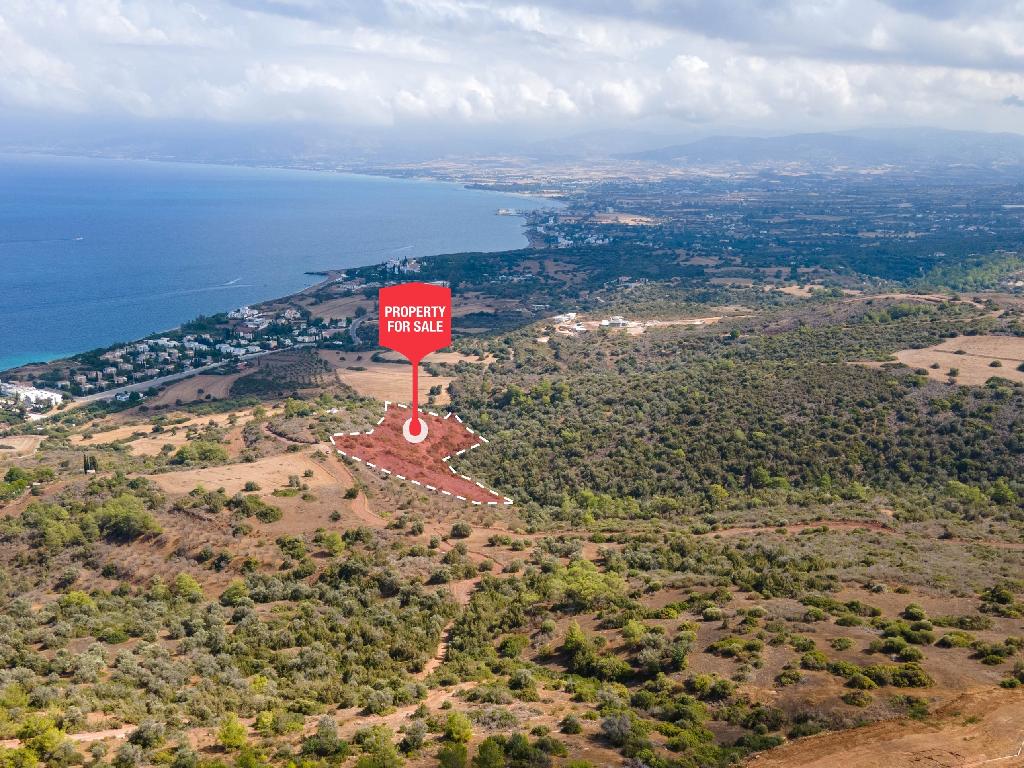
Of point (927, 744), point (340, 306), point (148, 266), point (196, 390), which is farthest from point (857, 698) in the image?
point (148, 266)

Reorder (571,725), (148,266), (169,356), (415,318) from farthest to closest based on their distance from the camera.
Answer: (148,266), (169,356), (415,318), (571,725)

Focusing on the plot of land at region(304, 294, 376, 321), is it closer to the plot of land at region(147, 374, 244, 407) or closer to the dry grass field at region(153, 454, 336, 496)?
the plot of land at region(147, 374, 244, 407)

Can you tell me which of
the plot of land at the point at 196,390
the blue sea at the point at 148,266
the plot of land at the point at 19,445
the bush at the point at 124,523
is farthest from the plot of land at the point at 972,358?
the blue sea at the point at 148,266

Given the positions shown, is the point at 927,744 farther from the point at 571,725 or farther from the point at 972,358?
the point at 972,358

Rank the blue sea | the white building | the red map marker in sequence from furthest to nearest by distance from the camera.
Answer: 1. the blue sea
2. the white building
3. the red map marker

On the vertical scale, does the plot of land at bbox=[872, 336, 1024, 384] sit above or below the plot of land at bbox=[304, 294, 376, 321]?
above

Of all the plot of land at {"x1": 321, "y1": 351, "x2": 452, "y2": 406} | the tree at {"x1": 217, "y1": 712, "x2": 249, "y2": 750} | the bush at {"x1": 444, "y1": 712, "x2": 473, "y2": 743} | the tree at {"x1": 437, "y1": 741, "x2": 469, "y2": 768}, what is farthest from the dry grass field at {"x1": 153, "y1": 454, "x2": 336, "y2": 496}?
the plot of land at {"x1": 321, "y1": 351, "x2": 452, "y2": 406}
